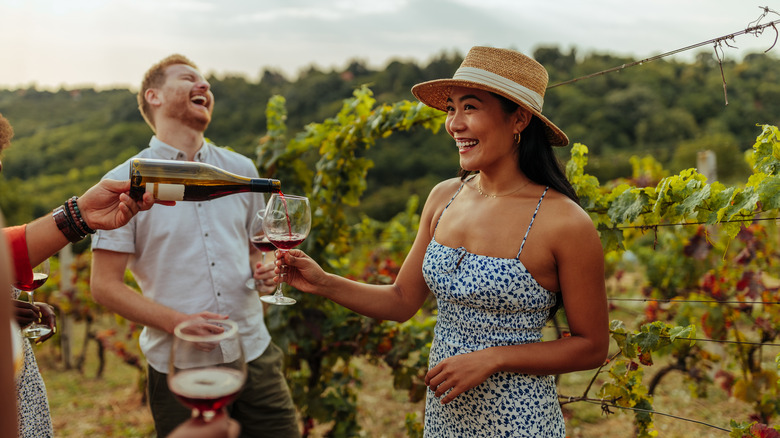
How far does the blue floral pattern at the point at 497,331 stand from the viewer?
74.4 inches

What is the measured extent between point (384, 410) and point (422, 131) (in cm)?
1847

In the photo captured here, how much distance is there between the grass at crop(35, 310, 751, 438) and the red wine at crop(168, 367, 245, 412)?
3.58m

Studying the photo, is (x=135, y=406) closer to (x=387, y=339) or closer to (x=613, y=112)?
(x=387, y=339)

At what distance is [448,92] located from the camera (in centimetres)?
238

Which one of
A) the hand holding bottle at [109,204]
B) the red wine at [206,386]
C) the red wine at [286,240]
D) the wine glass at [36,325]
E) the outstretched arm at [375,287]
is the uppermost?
the hand holding bottle at [109,204]

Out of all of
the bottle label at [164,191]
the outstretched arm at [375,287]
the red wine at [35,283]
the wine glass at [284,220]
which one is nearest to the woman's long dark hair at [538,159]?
the outstretched arm at [375,287]

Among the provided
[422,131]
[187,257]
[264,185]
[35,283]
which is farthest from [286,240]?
[422,131]

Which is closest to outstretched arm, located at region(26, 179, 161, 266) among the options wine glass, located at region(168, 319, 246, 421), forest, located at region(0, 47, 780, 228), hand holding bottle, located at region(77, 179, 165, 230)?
hand holding bottle, located at region(77, 179, 165, 230)

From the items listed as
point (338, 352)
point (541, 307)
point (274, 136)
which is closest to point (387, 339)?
point (338, 352)

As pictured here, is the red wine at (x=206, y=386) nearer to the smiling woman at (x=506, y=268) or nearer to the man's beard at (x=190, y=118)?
the smiling woman at (x=506, y=268)

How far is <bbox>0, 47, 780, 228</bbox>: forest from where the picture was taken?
21.3 metres

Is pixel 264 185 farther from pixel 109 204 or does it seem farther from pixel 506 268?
pixel 506 268

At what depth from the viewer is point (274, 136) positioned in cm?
383

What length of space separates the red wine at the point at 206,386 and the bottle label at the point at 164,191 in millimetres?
1224
